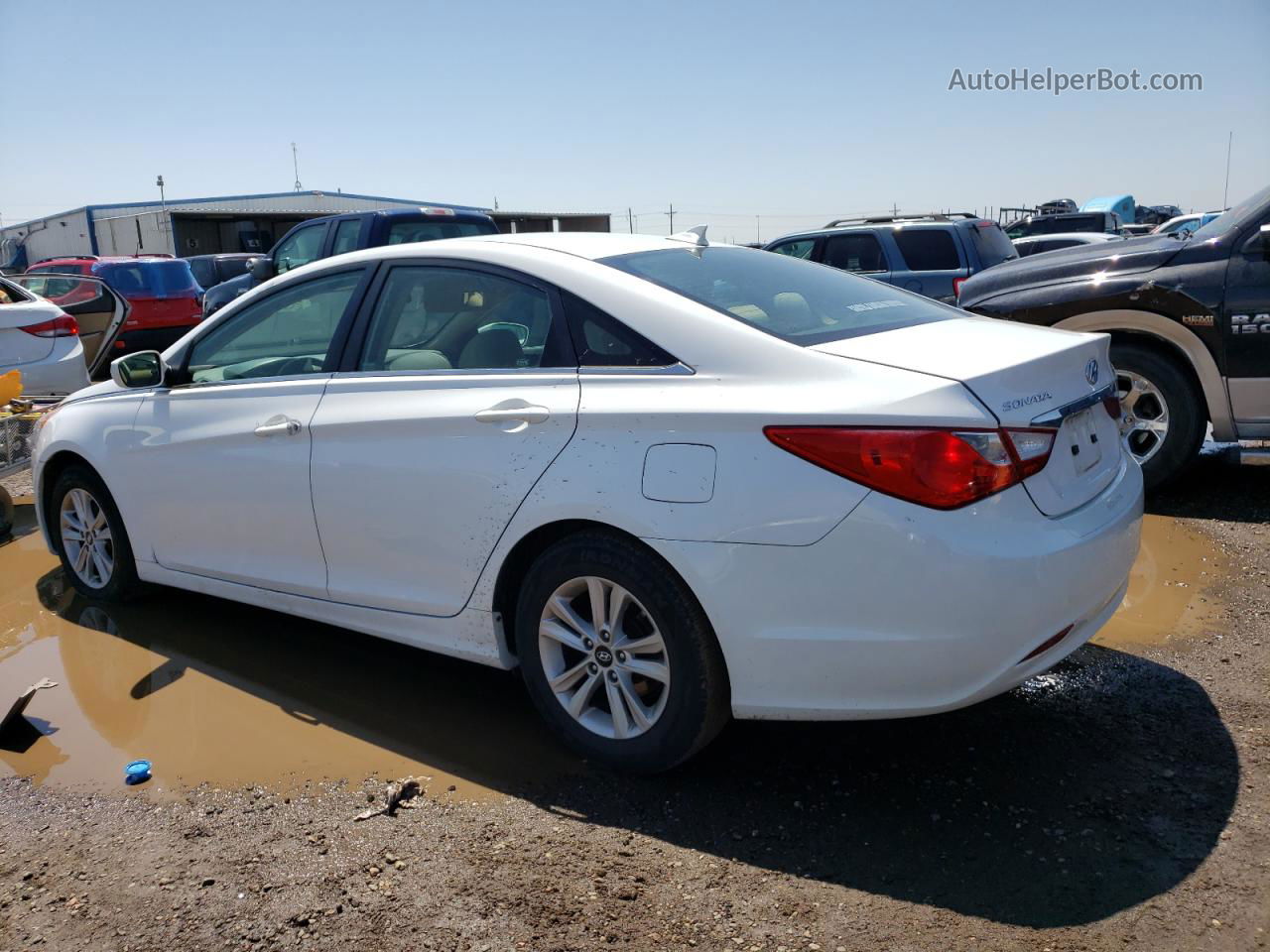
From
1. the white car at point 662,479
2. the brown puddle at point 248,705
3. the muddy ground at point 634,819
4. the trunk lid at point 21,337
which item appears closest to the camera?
the muddy ground at point 634,819

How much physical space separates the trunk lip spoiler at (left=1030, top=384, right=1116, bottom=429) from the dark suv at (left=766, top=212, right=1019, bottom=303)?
8403 mm

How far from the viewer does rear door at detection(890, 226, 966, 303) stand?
11.7 metres

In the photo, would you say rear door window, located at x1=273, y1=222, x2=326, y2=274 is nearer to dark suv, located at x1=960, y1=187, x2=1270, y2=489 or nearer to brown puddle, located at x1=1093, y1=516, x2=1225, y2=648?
dark suv, located at x1=960, y1=187, x2=1270, y2=489

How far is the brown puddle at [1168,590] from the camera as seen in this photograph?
4309 millimetres

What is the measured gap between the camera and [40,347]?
322 inches

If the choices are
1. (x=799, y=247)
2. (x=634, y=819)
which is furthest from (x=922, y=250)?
(x=634, y=819)

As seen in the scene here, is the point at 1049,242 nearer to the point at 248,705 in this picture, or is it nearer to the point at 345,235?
the point at 345,235

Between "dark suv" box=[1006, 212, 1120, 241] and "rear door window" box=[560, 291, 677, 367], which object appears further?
"dark suv" box=[1006, 212, 1120, 241]

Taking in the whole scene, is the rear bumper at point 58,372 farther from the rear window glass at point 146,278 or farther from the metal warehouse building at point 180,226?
the metal warehouse building at point 180,226

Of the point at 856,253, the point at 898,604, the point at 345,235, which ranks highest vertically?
the point at 345,235

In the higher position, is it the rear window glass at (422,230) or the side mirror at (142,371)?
the rear window glass at (422,230)

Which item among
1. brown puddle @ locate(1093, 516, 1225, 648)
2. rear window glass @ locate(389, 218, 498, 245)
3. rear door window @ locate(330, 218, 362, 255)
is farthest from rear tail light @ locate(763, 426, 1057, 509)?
rear door window @ locate(330, 218, 362, 255)

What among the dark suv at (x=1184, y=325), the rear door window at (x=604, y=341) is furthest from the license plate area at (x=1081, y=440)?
the dark suv at (x=1184, y=325)

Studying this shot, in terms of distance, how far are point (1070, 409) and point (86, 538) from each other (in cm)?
448
